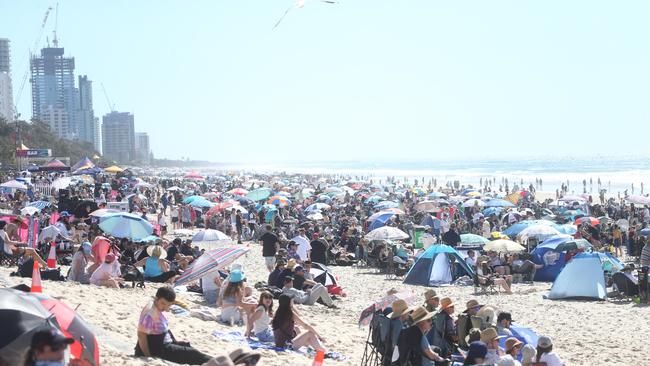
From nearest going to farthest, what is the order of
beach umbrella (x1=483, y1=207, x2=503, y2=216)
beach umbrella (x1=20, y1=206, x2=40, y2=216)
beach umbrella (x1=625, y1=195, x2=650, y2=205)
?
beach umbrella (x1=20, y1=206, x2=40, y2=216), beach umbrella (x1=483, y1=207, x2=503, y2=216), beach umbrella (x1=625, y1=195, x2=650, y2=205)

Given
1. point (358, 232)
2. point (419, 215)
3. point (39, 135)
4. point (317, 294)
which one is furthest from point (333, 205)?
point (39, 135)

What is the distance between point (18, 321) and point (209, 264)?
610cm

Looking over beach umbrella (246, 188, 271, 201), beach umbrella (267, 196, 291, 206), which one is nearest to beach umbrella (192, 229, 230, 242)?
beach umbrella (267, 196, 291, 206)

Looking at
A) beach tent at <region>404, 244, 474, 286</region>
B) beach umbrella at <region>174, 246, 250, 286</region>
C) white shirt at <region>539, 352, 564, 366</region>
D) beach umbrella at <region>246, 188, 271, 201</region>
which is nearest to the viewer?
white shirt at <region>539, 352, 564, 366</region>

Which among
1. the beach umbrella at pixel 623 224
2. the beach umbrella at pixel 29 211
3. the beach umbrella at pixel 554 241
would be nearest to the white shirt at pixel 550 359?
the beach umbrella at pixel 554 241

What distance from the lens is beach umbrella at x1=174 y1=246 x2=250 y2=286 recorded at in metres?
11.7

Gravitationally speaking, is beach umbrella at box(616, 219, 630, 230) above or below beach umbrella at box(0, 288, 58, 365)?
below

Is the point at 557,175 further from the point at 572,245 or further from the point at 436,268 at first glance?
the point at 436,268

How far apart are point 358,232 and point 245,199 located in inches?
507

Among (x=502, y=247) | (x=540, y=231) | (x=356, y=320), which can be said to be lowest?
(x=356, y=320)

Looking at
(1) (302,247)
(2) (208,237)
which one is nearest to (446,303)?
(2) (208,237)

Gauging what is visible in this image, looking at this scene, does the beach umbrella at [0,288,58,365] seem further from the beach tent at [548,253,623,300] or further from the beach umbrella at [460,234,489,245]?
the beach umbrella at [460,234,489,245]

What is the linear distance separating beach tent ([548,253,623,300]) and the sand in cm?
24

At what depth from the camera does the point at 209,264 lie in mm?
11703
